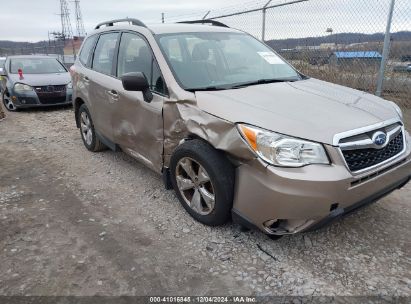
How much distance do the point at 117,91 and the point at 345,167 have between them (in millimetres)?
2630

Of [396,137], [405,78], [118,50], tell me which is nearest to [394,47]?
[405,78]

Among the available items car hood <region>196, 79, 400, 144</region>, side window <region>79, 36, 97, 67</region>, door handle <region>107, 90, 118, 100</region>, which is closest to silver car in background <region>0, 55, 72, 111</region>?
side window <region>79, 36, 97, 67</region>

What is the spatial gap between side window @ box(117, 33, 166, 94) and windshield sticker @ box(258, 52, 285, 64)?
1254 mm

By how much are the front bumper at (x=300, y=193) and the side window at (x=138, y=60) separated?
1.32 m

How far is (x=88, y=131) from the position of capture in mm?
5355

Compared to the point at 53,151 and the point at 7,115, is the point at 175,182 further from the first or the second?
the point at 7,115

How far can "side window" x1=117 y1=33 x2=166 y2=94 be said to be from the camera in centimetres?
345

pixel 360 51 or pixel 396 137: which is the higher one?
pixel 360 51

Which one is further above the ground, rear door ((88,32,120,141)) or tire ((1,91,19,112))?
rear door ((88,32,120,141))

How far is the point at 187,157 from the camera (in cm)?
305

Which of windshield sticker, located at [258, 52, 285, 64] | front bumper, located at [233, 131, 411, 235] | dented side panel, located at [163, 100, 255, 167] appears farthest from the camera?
windshield sticker, located at [258, 52, 285, 64]

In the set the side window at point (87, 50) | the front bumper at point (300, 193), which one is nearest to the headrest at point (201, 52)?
the front bumper at point (300, 193)

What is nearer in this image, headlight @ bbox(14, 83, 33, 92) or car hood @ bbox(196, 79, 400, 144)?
car hood @ bbox(196, 79, 400, 144)

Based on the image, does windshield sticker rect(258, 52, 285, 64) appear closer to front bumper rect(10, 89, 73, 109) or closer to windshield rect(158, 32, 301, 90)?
windshield rect(158, 32, 301, 90)
